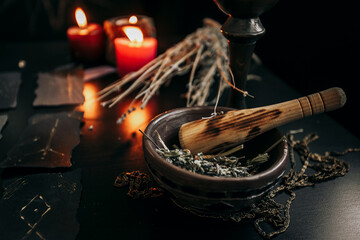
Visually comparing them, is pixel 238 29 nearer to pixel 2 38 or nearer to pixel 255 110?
pixel 255 110

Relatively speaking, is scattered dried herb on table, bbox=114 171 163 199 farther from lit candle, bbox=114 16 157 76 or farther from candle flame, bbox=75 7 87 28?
candle flame, bbox=75 7 87 28

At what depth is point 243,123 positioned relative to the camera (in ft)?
2.10

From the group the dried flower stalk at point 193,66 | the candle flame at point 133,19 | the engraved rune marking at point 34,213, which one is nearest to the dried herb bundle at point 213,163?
the engraved rune marking at point 34,213

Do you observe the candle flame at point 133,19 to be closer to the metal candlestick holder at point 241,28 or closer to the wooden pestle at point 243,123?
the metal candlestick holder at point 241,28

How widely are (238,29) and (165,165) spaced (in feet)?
1.21

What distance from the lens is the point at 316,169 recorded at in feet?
2.35

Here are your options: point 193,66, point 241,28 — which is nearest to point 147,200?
point 241,28

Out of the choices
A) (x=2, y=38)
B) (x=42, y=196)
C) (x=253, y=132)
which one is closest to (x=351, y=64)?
(x=253, y=132)

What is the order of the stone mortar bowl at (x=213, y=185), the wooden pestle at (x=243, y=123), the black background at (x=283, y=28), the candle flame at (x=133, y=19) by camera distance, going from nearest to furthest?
the stone mortar bowl at (x=213, y=185) < the wooden pestle at (x=243, y=123) < the black background at (x=283, y=28) < the candle flame at (x=133, y=19)

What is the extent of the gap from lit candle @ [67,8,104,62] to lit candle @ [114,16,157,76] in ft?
0.38

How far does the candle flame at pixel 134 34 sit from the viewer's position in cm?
109

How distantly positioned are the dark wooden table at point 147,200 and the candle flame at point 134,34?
0.21 metres

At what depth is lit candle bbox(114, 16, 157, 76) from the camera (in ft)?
3.61

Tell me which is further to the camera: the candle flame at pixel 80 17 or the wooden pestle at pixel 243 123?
the candle flame at pixel 80 17
